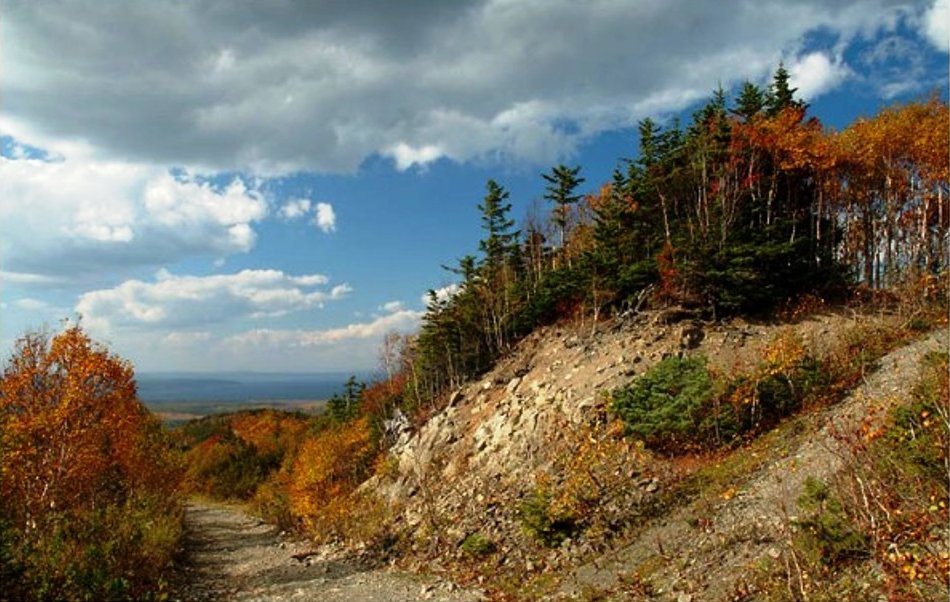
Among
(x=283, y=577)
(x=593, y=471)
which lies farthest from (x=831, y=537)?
(x=283, y=577)

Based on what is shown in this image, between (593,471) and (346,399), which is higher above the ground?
(593,471)

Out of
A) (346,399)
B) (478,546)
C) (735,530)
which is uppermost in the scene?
(735,530)

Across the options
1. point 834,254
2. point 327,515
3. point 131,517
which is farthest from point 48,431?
point 834,254

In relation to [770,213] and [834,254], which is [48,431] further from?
[834,254]

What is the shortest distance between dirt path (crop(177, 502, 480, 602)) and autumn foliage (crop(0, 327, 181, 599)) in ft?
8.07

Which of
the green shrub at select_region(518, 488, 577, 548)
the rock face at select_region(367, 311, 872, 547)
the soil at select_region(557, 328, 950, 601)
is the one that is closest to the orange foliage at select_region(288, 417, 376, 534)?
the rock face at select_region(367, 311, 872, 547)

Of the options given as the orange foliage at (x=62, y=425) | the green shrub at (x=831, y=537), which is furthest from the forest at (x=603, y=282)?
the green shrub at (x=831, y=537)

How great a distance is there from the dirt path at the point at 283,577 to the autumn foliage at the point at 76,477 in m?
2.46

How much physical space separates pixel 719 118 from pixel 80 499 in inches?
1723

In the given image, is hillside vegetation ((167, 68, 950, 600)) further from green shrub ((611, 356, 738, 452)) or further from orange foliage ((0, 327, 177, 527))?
orange foliage ((0, 327, 177, 527))

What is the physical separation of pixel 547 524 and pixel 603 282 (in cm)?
1815

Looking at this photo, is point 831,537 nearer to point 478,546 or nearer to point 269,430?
point 478,546

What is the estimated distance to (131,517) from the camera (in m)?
24.5

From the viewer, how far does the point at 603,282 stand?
3547 cm
